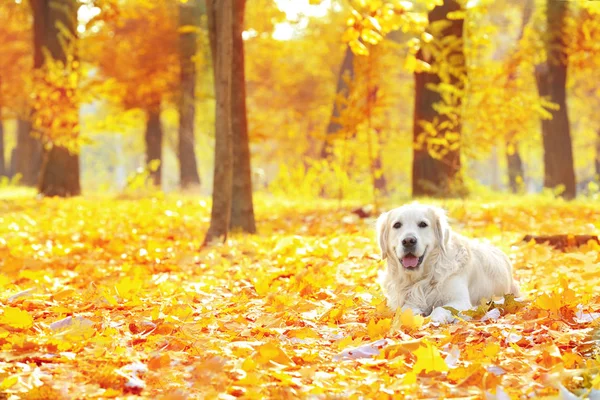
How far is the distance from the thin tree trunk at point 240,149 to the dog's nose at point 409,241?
650 centimetres

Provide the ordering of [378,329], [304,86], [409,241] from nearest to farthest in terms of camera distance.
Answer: [378,329] < [409,241] < [304,86]

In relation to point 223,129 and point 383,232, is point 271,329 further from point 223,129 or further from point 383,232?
point 223,129

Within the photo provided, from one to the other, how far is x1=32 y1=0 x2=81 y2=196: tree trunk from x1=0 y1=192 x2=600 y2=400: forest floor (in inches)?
333

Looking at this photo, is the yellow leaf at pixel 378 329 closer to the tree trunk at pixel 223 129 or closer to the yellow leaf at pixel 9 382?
the yellow leaf at pixel 9 382

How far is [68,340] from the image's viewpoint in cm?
440

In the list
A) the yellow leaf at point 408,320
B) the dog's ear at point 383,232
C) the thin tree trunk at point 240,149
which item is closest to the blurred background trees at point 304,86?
the thin tree trunk at point 240,149

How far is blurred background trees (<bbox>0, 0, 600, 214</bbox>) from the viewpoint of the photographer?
1230 cm

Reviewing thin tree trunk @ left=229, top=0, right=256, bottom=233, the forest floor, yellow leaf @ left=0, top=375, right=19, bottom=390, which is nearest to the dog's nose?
the forest floor

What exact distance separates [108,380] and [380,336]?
171 centimetres

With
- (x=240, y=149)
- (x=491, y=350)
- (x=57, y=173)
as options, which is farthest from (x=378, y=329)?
(x=57, y=173)

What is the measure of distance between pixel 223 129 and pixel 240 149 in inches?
83.5

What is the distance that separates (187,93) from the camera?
987 inches

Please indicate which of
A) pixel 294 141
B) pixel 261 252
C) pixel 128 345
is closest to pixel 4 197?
pixel 261 252

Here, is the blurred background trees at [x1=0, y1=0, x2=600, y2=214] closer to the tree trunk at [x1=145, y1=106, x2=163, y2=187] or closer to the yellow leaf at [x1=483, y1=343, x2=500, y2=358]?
the tree trunk at [x1=145, y1=106, x2=163, y2=187]
